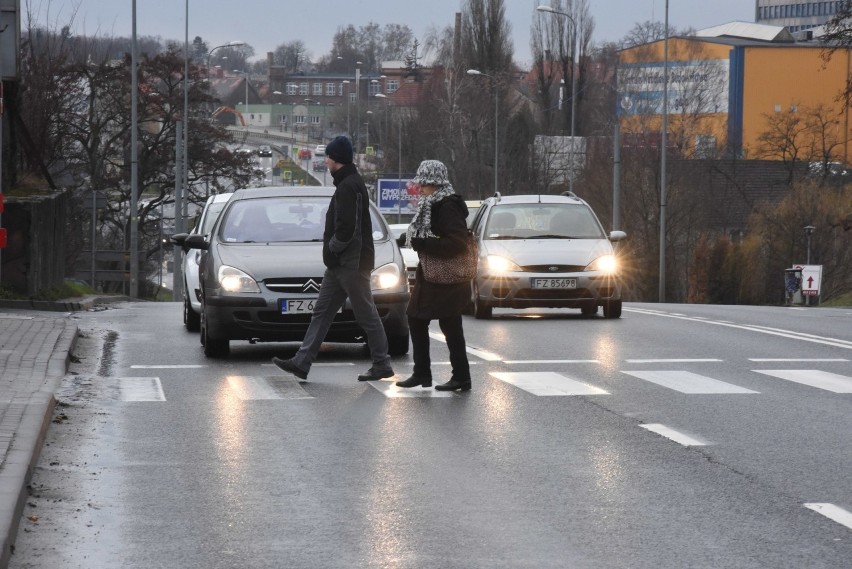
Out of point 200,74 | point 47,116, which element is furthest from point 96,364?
point 200,74

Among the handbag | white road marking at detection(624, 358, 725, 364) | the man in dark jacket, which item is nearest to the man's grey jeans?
the man in dark jacket

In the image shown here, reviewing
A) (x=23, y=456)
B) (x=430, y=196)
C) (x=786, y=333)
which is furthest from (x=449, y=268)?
(x=786, y=333)

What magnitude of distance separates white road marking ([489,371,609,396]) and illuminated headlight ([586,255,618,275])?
7.23m

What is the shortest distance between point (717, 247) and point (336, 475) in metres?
59.2

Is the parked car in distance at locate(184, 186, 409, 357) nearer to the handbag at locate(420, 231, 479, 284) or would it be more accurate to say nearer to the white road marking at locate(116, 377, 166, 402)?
the white road marking at locate(116, 377, 166, 402)

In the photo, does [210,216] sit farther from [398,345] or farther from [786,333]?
[786,333]

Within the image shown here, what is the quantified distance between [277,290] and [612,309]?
7576 millimetres

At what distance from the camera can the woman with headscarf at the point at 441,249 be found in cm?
1173

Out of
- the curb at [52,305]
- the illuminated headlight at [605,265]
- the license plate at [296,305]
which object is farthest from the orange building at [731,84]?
the license plate at [296,305]

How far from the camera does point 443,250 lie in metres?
11.7

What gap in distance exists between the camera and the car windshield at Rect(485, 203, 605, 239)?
2145 centimetres

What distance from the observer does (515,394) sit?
11695 mm

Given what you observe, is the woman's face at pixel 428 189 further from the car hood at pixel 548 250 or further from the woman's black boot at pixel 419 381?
the car hood at pixel 548 250

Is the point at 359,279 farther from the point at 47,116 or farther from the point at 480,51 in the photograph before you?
the point at 480,51
